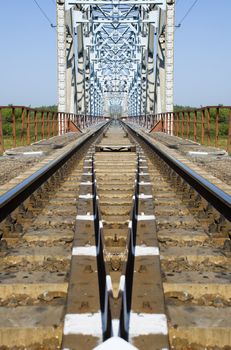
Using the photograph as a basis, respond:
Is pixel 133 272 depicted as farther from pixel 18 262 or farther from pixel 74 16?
pixel 74 16

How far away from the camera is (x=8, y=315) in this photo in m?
2.61

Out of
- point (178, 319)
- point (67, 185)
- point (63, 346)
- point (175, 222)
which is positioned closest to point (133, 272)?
point (178, 319)

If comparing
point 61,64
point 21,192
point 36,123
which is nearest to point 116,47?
point 61,64

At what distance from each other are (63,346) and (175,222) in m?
2.86

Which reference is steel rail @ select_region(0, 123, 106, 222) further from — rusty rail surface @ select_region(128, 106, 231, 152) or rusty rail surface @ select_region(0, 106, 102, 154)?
rusty rail surface @ select_region(128, 106, 231, 152)

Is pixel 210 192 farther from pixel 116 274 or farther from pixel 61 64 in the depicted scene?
pixel 61 64

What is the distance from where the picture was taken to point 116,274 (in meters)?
3.10

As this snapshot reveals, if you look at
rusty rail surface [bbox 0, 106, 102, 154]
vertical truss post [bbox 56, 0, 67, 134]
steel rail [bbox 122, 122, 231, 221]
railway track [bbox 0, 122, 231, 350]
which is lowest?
railway track [bbox 0, 122, 231, 350]

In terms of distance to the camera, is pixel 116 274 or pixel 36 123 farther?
pixel 36 123

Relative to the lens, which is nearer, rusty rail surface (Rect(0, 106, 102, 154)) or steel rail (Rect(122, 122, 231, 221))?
steel rail (Rect(122, 122, 231, 221))

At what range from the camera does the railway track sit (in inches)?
90.4

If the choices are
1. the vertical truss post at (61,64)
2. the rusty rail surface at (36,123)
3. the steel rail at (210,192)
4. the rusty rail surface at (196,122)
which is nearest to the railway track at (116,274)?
the steel rail at (210,192)

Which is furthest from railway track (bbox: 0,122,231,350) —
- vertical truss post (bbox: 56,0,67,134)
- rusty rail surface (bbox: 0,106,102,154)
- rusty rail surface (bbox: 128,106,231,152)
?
vertical truss post (bbox: 56,0,67,134)

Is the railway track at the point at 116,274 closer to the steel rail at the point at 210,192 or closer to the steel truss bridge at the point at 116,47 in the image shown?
the steel rail at the point at 210,192
